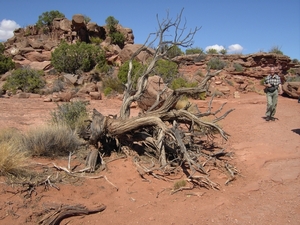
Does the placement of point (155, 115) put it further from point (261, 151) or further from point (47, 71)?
point (47, 71)

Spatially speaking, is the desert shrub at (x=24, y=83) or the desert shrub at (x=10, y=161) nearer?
the desert shrub at (x=10, y=161)

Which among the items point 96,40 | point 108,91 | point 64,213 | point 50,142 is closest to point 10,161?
point 50,142

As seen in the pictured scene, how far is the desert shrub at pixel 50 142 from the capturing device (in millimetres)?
5539

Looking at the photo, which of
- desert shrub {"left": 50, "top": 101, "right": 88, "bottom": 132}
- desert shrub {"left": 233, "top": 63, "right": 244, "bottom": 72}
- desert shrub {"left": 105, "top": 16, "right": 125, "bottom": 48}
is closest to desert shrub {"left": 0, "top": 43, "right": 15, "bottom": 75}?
desert shrub {"left": 105, "top": 16, "right": 125, "bottom": 48}

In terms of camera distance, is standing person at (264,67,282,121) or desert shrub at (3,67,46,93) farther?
desert shrub at (3,67,46,93)

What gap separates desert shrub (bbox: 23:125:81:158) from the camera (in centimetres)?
554

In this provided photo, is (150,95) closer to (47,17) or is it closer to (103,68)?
(103,68)

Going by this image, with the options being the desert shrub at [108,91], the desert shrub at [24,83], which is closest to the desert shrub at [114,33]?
the desert shrub at [24,83]

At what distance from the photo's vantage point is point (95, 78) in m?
21.4

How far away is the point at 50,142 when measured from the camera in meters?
5.68

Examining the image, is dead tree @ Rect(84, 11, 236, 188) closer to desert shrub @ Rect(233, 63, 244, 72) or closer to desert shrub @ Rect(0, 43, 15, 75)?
desert shrub @ Rect(233, 63, 244, 72)

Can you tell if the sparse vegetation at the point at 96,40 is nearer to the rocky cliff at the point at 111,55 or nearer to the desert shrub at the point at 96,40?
the desert shrub at the point at 96,40

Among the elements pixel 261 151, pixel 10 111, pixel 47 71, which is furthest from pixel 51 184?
pixel 47 71

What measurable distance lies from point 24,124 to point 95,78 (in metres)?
13.4
